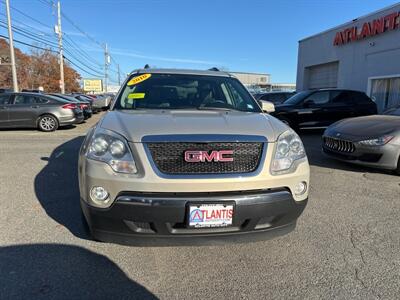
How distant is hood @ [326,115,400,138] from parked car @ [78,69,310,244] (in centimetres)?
375

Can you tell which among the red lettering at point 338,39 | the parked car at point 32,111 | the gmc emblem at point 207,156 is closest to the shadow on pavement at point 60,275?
the gmc emblem at point 207,156

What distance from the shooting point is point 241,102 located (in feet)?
13.5

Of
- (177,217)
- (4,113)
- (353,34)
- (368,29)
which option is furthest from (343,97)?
(4,113)

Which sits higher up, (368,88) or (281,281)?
(368,88)

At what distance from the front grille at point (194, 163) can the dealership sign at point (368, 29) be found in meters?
15.8

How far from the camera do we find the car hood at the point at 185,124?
2.76 m

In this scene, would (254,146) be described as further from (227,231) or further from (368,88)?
(368,88)

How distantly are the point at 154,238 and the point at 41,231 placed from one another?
1.53 meters

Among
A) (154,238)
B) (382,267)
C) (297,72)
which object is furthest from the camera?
(297,72)

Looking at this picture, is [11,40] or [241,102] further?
[11,40]

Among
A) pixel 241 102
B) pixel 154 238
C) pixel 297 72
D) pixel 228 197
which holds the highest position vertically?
pixel 297 72

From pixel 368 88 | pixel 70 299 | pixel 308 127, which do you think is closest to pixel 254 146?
pixel 70 299

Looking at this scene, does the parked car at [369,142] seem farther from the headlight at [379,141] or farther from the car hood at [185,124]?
the car hood at [185,124]

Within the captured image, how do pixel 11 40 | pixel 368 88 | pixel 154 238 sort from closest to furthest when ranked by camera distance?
pixel 154 238 < pixel 368 88 < pixel 11 40
